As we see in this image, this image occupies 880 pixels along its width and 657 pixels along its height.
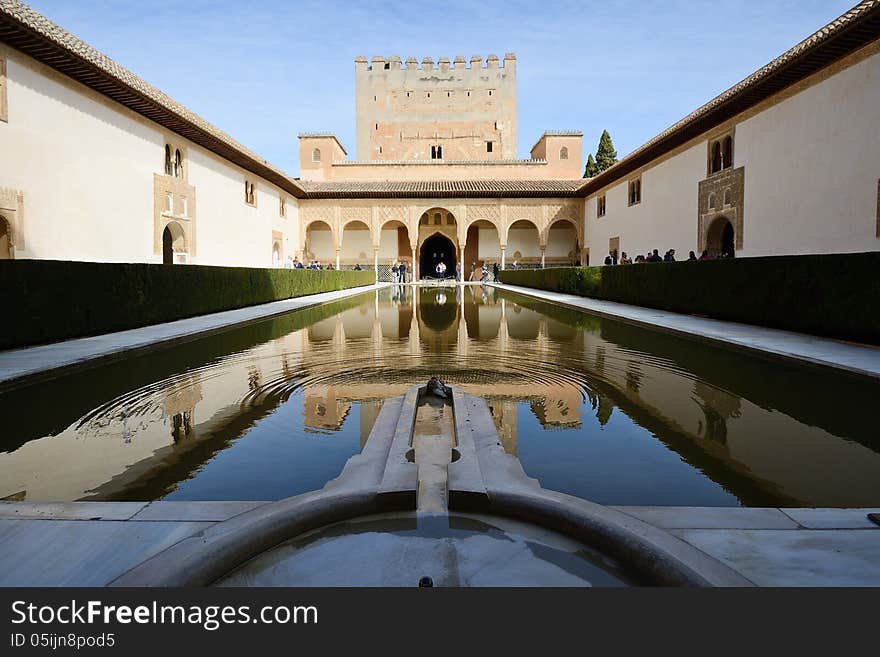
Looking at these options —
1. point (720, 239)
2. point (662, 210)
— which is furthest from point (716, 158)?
point (662, 210)

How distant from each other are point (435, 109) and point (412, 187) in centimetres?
1231

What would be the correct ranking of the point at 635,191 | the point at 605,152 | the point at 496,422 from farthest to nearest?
the point at 605,152
the point at 635,191
the point at 496,422

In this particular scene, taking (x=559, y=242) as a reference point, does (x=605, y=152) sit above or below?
above

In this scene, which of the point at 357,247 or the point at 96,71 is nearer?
the point at 96,71

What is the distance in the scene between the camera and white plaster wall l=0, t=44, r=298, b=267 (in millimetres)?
10586

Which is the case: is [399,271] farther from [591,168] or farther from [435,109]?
[591,168]

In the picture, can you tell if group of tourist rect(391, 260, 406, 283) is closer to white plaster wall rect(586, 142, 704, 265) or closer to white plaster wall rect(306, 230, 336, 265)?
white plaster wall rect(306, 230, 336, 265)

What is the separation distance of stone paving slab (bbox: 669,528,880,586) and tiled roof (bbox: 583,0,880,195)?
10328 mm

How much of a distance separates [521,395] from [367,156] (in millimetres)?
38340

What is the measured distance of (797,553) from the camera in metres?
1.85

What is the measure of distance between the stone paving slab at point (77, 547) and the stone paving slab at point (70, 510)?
1.7 inches

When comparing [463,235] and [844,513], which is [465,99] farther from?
[844,513]

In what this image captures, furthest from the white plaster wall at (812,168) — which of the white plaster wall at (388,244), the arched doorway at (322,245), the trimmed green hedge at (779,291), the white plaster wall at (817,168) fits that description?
the arched doorway at (322,245)

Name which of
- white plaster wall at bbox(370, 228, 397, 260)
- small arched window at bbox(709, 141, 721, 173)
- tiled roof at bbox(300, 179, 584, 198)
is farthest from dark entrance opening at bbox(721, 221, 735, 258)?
white plaster wall at bbox(370, 228, 397, 260)
